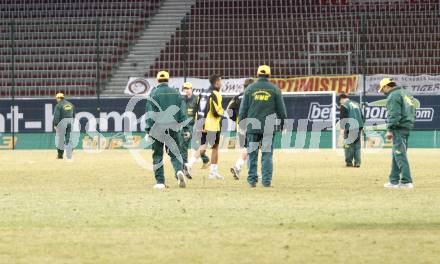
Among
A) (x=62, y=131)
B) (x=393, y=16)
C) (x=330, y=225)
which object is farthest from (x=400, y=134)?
(x=393, y=16)

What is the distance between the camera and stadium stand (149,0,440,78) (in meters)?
44.9

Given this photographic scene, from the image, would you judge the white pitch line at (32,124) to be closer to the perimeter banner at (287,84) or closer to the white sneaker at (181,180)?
the perimeter banner at (287,84)

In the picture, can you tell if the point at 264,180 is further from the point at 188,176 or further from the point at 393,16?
the point at 393,16

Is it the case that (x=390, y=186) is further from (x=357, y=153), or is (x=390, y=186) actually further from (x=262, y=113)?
(x=357, y=153)

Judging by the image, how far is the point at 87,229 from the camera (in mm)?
12711

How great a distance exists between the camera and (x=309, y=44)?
45406mm

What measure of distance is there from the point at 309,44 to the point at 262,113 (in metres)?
26.3

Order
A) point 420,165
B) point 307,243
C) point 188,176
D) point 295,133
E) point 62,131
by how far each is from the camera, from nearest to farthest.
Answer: point 307,243, point 188,176, point 420,165, point 62,131, point 295,133

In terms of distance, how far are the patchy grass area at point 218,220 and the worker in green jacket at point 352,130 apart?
4.95 meters

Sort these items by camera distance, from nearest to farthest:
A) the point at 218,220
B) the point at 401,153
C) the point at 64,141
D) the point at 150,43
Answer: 1. the point at 218,220
2. the point at 401,153
3. the point at 64,141
4. the point at 150,43

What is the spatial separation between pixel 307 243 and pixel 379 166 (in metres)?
17.7

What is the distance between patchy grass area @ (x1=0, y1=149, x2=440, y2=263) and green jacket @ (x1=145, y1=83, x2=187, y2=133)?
1.27 metres

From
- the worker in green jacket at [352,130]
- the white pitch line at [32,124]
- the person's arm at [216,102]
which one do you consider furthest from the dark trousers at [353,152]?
the white pitch line at [32,124]

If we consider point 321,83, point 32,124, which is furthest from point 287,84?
point 32,124
